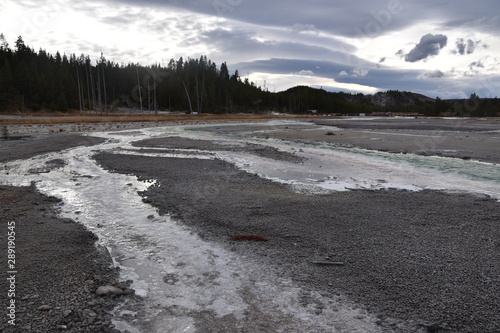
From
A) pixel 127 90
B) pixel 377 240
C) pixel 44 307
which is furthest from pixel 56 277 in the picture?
pixel 127 90

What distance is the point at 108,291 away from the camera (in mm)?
4488

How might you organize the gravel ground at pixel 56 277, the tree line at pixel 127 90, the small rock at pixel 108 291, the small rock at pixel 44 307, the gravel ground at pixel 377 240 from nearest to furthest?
1. the gravel ground at pixel 56 277
2. the small rock at pixel 44 307
3. the gravel ground at pixel 377 240
4. the small rock at pixel 108 291
5. the tree line at pixel 127 90

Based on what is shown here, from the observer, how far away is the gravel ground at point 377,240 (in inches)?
166

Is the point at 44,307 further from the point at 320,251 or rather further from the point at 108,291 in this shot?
the point at 320,251

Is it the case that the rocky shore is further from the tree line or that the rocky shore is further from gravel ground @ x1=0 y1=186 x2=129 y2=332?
the tree line

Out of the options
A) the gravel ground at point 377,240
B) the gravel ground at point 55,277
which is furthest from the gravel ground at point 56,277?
the gravel ground at point 377,240

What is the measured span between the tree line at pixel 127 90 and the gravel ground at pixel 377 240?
295 ft

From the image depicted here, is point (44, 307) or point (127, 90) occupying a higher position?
point (127, 90)

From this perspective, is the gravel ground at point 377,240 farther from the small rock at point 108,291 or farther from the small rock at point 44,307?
the small rock at point 44,307

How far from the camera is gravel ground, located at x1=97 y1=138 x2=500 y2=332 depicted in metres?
4.23

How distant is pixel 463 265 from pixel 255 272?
3.16 metres

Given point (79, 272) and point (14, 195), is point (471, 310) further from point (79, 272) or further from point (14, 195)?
point (14, 195)

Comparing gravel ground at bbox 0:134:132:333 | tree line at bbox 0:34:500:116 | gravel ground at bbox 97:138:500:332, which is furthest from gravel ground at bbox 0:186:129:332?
tree line at bbox 0:34:500:116

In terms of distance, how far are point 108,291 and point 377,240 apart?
457 cm
